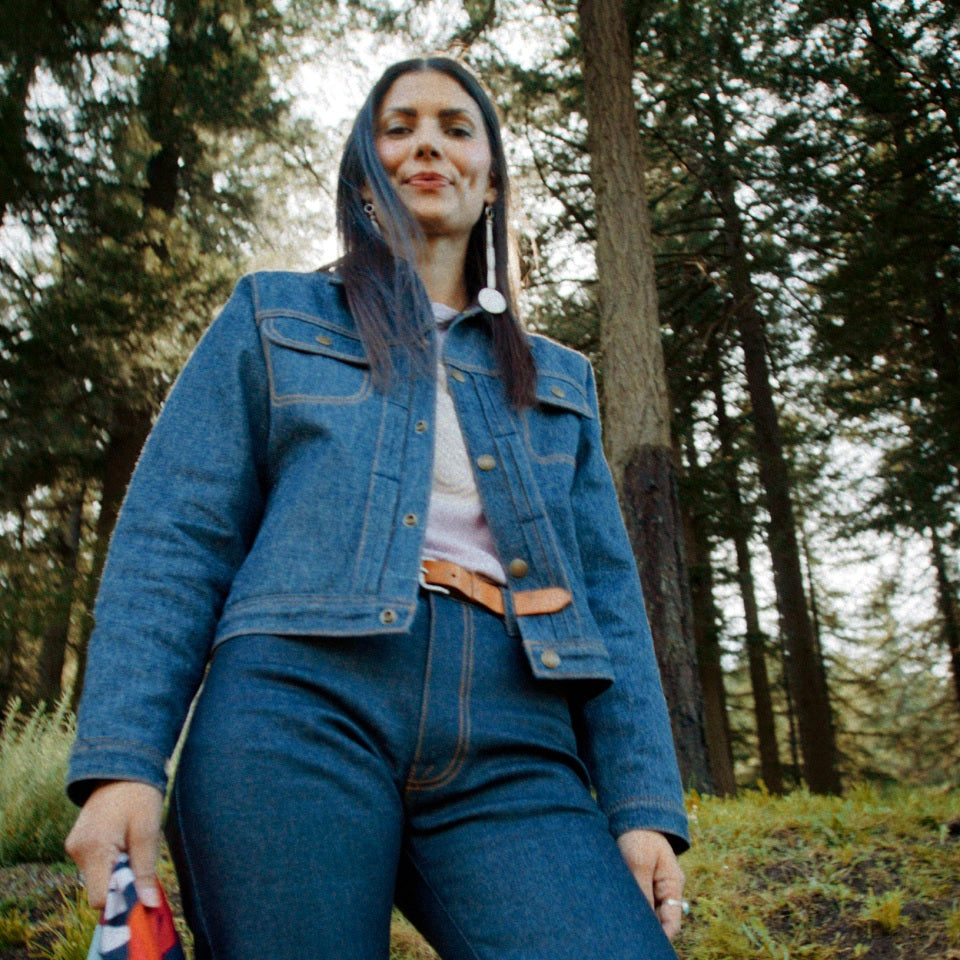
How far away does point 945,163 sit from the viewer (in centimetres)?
1005

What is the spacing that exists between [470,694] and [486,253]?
111cm

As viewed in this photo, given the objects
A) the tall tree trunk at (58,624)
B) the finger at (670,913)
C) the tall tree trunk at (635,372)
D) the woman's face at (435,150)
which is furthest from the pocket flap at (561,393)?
the tall tree trunk at (58,624)

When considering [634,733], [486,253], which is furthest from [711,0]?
[634,733]

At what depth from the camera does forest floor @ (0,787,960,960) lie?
3047 millimetres

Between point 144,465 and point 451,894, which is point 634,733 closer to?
point 451,894

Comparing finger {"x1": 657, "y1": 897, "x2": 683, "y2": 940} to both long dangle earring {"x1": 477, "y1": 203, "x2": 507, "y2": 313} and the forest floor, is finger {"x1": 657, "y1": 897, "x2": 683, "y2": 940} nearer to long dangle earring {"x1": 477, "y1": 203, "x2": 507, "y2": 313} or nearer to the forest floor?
long dangle earring {"x1": 477, "y1": 203, "x2": 507, "y2": 313}

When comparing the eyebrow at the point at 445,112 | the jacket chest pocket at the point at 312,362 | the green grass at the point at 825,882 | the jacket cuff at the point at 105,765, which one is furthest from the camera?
the green grass at the point at 825,882

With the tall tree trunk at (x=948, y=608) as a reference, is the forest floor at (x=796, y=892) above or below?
below

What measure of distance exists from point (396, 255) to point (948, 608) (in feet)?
50.6

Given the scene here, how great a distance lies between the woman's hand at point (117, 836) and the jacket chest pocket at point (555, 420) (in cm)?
91

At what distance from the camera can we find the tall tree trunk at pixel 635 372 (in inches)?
246

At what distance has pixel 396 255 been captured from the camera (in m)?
1.93

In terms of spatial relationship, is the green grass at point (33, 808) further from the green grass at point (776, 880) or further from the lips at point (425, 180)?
the lips at point (425, 180)

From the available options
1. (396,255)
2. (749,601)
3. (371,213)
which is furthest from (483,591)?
(749,601)
